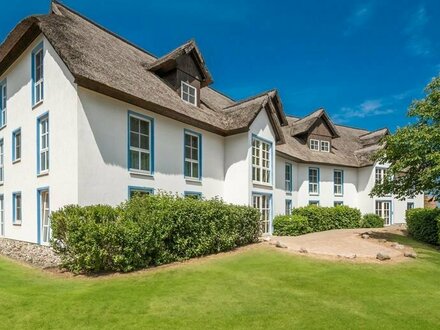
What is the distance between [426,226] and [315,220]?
6847mm

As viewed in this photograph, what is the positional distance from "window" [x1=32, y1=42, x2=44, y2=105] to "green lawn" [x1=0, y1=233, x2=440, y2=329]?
7442mm

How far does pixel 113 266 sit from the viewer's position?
9492 millimetres

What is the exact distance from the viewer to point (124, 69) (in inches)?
572

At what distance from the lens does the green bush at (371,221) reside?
26.1 meters

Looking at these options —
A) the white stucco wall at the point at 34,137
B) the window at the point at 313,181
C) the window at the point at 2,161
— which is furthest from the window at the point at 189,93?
the window at the point at 313,181

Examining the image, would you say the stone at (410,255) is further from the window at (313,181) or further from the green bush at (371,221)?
the window at (313,181)

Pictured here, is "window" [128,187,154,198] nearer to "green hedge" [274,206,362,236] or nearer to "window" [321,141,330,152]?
"green hedge" [274,206,362,236]

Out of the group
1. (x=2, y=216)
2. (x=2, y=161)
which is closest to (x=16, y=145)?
(x=2, y=161)

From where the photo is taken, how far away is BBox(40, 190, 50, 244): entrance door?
43.7 ft

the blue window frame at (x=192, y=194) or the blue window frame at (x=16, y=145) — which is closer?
the blue window frame at (x=16, y=145)

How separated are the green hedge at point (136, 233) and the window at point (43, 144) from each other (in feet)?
14.4

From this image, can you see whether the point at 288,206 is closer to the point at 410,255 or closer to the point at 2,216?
the point at 410,255

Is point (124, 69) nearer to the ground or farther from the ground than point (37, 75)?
farther from the ground

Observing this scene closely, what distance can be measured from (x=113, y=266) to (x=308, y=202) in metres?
20.2
